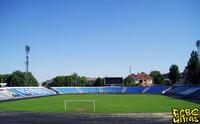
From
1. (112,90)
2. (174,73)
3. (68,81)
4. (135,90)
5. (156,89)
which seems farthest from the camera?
(68,81)

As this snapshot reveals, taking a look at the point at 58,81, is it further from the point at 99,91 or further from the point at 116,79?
the point at 116,79

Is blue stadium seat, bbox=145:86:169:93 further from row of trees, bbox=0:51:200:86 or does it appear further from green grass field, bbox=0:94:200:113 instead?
green grass field, bbox=0:94:200:113

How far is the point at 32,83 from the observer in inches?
5856

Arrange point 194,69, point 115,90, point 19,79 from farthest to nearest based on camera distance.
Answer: point 19,79, point 115,90, point 194,69

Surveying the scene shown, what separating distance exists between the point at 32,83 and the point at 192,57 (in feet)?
249

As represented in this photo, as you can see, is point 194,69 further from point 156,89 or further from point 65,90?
point 65,90

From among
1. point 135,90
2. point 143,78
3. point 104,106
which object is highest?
point 143,78

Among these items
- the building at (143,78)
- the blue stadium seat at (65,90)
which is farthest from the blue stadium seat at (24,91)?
the building at (143,78)

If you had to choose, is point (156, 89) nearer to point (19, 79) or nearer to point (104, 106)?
point (104, 106)

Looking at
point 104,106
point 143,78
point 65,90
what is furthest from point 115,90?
point 143,78

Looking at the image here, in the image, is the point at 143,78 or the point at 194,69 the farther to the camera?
the point at 143,78

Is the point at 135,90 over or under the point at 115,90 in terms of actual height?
under

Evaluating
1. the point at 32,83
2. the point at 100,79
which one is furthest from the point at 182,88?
the point at 32,83

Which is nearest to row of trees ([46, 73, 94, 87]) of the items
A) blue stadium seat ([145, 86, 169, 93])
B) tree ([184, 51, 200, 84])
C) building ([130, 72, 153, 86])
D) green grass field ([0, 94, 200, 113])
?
building ([130, 72, 153, 86])
